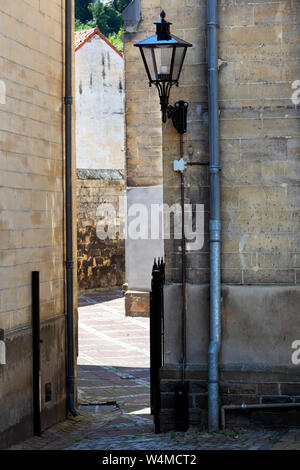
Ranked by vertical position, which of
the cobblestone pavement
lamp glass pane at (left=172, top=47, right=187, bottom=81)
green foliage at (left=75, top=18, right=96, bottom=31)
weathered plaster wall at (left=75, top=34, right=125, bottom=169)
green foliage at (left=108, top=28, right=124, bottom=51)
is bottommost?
the cobblestone pavement

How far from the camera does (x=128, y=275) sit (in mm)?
18734

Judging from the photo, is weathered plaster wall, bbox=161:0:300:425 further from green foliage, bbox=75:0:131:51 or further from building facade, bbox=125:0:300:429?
green foliage, bbox=75:0:131:51

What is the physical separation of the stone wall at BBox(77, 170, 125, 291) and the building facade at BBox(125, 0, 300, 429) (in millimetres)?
14175

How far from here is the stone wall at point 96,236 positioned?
74.3 feet

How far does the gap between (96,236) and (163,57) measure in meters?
15.2

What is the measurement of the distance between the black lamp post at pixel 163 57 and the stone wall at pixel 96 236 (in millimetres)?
14585

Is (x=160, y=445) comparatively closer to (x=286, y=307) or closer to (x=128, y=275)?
(x=286, y=307)

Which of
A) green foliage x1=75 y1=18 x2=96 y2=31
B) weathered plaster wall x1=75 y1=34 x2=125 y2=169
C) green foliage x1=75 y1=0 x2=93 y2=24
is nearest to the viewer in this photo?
weathered plaster wall x1=75 y1=34 x2=125 y2=169

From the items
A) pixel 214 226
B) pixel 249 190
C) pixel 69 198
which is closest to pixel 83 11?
pixel 69 198

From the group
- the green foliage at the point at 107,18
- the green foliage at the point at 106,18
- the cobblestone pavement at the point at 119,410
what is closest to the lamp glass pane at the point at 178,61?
the cobblestone pavement at the point at 119,410

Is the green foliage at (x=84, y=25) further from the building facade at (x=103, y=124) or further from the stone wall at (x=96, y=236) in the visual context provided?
the stone wall at (x=96, y=236)

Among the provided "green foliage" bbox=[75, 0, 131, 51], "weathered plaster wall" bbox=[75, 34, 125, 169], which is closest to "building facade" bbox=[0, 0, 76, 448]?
"weathered plaster wall" bbox=[75, 34, 125, 169]

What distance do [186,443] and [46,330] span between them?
7.49 ft

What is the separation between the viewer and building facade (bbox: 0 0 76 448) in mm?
7969
